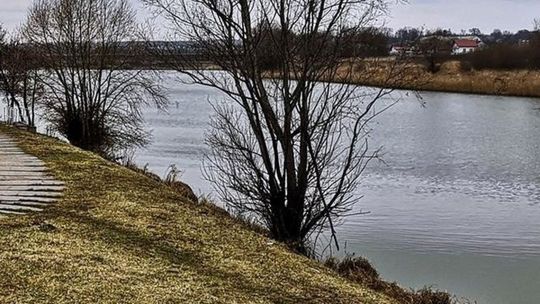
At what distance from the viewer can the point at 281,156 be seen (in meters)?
8.56

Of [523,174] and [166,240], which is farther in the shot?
[523,174]

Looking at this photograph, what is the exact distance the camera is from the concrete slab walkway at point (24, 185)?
626 cm

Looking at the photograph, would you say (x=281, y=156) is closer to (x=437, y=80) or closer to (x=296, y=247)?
(x=296, y=247)

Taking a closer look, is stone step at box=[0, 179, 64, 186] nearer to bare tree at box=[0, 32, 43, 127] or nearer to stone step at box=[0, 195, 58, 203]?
stone step at box=[0, 195, 58, 203]

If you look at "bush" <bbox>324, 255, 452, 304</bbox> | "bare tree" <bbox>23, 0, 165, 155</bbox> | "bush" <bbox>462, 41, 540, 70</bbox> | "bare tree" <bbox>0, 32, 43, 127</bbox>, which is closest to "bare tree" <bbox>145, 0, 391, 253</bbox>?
Result: "bush" <bbox>324, 255, 452, 304</bbox>

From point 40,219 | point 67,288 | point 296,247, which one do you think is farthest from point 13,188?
point 67,288

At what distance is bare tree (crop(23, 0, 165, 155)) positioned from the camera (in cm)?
1717

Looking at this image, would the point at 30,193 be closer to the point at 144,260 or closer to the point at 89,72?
the point at 144,260

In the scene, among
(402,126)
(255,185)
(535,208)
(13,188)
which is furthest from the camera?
(402,126)

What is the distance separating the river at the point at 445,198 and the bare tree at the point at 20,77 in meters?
3.32

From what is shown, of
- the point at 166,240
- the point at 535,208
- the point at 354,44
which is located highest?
the point at 354,44

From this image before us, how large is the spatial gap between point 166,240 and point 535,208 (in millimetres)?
8394

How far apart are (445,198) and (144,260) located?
8.97 meters

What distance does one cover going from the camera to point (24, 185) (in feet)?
24.0
